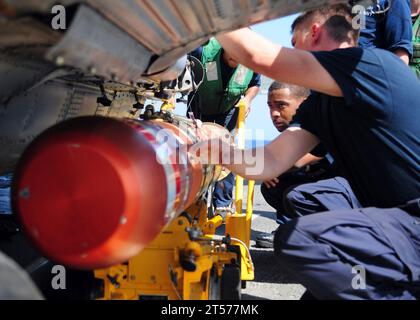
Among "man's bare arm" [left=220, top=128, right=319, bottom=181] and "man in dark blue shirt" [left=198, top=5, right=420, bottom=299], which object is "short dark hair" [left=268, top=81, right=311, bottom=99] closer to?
"man's bare arm" [left=220, top=128, right=319, bottom=181]

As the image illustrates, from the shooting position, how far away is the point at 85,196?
1318 mm

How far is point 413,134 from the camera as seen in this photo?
6.23 feet

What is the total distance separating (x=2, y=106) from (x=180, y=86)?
1428mm

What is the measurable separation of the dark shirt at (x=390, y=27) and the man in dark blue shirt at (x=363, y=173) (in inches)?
52.8

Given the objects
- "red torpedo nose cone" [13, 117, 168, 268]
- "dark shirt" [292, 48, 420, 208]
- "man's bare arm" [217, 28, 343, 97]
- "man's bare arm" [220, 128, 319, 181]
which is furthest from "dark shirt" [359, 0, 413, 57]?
"red torpedo nose cone" [13, 117, 168, 268]

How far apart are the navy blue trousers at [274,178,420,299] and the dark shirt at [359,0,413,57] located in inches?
64.7

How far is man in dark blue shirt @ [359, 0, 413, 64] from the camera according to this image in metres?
3.13

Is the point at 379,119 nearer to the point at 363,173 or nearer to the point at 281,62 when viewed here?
the point at 363,173

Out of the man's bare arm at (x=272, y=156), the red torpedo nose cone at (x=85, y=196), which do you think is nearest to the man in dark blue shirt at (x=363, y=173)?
the man's bare arm at (x=272, y=156)

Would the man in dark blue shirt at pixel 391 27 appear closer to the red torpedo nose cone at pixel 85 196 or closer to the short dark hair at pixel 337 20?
the short dark hair at pixel 337 20

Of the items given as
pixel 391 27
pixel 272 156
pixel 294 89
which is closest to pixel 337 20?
pixel 272 156
